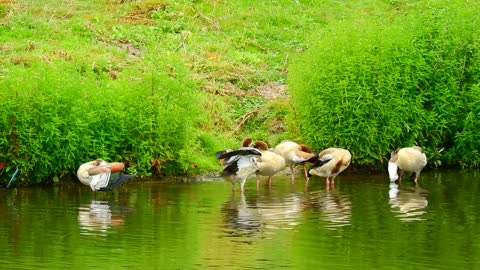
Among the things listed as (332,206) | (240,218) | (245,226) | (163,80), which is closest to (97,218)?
(240,218)

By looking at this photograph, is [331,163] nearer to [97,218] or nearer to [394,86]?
[394,86]

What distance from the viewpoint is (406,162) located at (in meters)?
20.8

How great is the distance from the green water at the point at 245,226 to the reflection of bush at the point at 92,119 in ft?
1.69

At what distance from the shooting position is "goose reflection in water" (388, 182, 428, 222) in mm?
17406

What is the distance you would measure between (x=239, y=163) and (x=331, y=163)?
5.69ft

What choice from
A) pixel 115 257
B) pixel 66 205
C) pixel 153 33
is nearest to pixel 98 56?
pixel 153 33

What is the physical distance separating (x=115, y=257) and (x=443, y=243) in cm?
422

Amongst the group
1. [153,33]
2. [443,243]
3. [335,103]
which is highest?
[153,33]

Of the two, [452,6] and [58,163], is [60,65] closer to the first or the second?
[58,163]

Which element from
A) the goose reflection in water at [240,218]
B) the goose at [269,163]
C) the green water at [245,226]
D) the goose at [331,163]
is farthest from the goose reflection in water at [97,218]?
the goose at [331,163]

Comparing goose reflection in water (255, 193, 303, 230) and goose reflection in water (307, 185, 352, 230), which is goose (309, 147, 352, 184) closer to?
goose reflection in water (307, 185, 352, 230)

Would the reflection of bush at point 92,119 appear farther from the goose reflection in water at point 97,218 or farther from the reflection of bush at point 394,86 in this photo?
the reflection of bush at point 394,86

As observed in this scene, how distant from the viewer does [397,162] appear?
20859mm

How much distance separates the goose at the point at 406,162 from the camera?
20.8m
